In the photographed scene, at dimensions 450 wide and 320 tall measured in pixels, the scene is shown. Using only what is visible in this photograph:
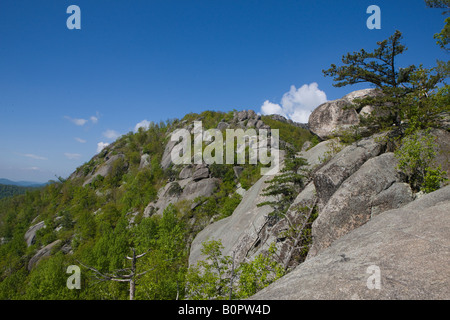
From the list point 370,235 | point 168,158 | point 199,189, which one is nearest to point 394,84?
point 370,235

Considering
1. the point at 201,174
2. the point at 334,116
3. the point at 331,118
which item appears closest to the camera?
the point at 334,116

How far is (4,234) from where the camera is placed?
77750mm

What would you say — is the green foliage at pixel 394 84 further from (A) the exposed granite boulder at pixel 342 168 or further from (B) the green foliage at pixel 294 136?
(B) the green foliage at pixel 294 136

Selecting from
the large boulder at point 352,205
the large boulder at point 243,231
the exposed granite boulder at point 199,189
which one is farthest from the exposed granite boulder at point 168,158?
the large boulder at point 352,205

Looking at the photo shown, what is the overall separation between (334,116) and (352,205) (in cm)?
1462

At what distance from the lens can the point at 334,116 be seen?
2208 centimetres

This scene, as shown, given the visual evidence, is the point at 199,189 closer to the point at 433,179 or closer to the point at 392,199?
the point at 392,199

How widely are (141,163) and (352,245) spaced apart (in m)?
86.5

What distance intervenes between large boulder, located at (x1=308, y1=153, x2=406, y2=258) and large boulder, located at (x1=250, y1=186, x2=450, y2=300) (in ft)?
9.97

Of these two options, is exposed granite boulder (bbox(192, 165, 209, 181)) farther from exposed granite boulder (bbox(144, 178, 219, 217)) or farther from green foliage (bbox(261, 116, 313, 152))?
green foliage (bbox(261, 116, 313, 152))

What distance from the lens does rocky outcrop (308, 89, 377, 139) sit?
70.2 ft

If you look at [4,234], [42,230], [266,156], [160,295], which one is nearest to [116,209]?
[42,230]

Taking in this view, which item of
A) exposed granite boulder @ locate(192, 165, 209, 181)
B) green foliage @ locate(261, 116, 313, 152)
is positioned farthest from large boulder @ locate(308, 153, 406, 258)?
green foliage @ locate(261, 116, 313, 152)

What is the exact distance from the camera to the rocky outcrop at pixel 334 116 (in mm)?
21406
